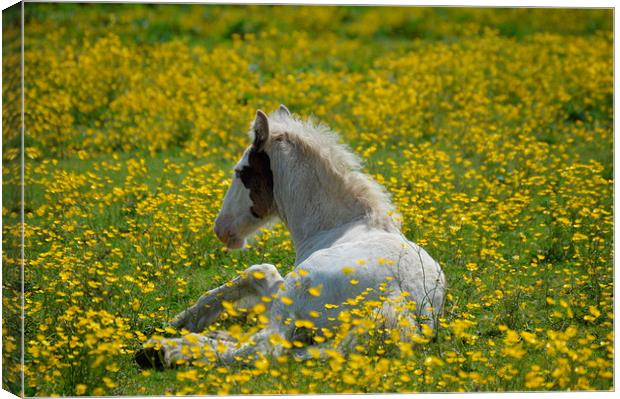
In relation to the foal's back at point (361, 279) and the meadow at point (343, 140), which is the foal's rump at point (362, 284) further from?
the meadow at point (343, 140)

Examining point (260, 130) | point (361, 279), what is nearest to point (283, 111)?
point (260, 130)

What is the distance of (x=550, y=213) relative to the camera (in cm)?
1039

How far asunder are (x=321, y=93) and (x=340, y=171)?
8016 mm

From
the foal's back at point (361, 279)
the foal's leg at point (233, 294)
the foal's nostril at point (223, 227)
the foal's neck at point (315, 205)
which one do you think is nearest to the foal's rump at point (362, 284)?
the foal's back at point (361, 279)

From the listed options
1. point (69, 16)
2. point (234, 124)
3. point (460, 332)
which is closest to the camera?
point (460, 332)

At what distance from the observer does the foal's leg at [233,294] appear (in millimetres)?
7195

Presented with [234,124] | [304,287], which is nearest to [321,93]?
[234,124]

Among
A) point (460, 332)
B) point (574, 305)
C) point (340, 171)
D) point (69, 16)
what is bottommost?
point (574, 305)

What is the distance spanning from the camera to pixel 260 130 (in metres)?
7.67

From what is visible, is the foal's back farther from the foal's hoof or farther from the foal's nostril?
the foal's nostril

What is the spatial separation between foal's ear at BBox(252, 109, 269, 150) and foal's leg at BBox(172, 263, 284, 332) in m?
1.05

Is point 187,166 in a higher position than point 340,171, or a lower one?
lower

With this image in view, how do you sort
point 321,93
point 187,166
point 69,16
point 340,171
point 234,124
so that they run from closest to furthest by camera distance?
point 340,171 → point 187,166 → point 234,124 → point 321,93 → point 69,16

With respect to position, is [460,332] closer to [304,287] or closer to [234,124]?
[304,287]
